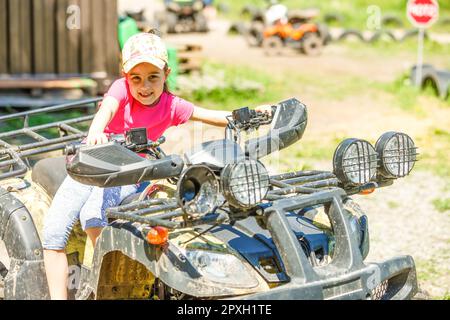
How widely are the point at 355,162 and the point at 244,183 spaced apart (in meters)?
0.71

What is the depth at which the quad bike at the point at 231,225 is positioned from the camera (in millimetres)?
3436

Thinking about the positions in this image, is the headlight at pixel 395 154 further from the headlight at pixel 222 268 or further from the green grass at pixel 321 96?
the green grass at pixel 321 96

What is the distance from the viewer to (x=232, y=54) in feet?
60.1

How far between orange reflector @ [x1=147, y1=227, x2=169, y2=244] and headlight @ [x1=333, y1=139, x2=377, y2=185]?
899mm

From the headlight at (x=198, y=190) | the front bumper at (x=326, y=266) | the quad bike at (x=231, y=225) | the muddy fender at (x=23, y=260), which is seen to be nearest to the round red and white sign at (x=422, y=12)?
the quad bike at (x=231, y=225)

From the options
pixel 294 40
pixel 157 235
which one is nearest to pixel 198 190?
pixel 157 235

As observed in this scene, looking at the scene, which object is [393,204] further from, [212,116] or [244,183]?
[244,183]

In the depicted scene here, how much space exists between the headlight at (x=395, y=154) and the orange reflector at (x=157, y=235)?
3.68 ft

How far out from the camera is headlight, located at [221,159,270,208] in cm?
338

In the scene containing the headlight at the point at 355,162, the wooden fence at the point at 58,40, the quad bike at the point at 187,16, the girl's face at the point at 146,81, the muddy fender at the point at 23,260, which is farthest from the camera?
the quad bike at the point at 187,16

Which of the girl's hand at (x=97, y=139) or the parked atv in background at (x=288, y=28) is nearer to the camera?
the girl's hand at (x=97, y=139)

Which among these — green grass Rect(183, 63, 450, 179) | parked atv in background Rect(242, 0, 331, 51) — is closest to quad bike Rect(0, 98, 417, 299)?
green grass Rect(183, 63, 450, 179)

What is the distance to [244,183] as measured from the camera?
3.40m

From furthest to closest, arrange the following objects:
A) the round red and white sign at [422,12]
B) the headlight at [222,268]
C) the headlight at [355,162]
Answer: the round red and white sign at [422,12], the headlight at [355,162], the headlight at [222,268]
